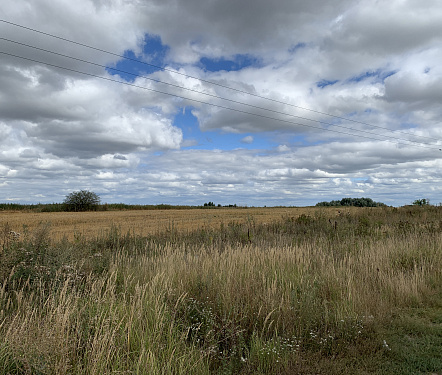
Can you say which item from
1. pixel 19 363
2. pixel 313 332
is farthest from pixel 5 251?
pixel 313 332

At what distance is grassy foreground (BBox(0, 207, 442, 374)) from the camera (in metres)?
3.77

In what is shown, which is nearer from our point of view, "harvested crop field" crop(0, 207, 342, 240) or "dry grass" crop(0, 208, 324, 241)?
"harvested crop field" crop(0, 207, 342, 240)

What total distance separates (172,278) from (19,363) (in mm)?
2904

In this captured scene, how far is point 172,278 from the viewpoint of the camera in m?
6.20

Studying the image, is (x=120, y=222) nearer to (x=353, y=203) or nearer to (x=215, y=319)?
(x=215, y=319)

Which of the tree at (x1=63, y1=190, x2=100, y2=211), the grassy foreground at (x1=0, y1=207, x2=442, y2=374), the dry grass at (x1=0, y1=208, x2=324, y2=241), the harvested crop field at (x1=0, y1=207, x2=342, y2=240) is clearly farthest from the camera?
the tree at (x1=63, y1=190, x2=100, y2=211)

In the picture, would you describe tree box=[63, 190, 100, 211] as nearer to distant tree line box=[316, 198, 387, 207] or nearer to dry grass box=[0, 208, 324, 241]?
dry grass box=[0, 208, 324, 241]

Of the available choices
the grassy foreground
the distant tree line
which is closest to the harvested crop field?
the grassy foreground

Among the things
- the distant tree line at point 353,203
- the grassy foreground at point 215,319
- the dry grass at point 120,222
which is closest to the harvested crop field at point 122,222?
the dry grass at point 120,222

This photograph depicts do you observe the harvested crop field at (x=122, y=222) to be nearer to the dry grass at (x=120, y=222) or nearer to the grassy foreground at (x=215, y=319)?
the dry grass at (x=120, y=222)

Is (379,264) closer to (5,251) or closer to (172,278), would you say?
(172,278)

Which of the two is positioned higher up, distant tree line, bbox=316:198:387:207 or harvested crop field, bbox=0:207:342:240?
distant tree line, bbox=316:198:387:207

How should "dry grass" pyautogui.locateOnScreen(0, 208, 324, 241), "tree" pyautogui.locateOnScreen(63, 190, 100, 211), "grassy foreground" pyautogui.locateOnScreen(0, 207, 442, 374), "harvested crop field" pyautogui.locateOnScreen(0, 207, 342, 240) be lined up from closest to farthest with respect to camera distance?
1. "grassy foreground" pyautogui.locateOnScreen(0, 207, 442, 374)
2. "harvested crop field" pyautogui.locateOnScreen(0, 207, 342, 240)
3. "dry grass" pyautogui.locateOnScreen(0, 208, 324, 241)
4. "tree" pyautogui.locateOnScreen(63, 190, 100, 211)

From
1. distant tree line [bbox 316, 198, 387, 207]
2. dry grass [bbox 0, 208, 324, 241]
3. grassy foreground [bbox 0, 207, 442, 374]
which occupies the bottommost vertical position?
grassy foreground [bbox 0, 207, 442, 374]
